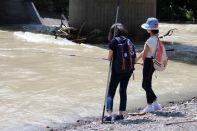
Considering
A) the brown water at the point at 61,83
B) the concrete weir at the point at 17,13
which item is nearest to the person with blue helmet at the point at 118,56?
the brown water at the point at 61,83

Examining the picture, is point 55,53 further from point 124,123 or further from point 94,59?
point 124,123

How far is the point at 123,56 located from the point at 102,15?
1950cm

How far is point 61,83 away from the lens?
1441 centimetres

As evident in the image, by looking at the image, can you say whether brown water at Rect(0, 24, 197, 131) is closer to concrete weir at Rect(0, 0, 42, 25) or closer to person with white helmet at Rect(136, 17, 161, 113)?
person with white helmet at Rect(136, 17, 161, 113)

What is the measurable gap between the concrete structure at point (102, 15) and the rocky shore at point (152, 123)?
1731 cm

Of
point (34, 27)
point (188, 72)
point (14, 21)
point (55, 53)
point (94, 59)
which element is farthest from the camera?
point (14, 21)

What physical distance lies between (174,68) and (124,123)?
383 inches

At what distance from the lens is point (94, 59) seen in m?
20.3

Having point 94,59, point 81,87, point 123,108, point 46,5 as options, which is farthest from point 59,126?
point 46,5

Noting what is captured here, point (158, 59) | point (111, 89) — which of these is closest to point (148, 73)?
point (158, 59)

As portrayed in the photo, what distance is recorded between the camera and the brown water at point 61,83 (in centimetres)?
1083

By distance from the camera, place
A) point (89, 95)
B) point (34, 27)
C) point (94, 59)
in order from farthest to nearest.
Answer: point (34, 27), point (94, 59), point (89, 95)

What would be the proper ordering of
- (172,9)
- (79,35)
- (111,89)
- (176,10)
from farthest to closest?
(176,10), (172,9), (79,35), (111,89)

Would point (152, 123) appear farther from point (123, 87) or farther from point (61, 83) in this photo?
point (61, 83)
